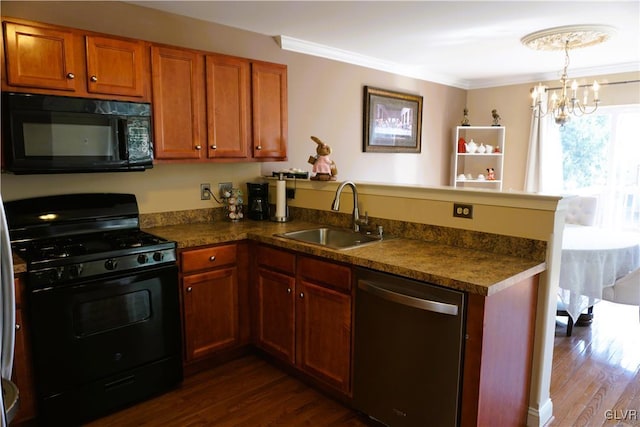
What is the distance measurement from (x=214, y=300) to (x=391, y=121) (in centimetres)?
288

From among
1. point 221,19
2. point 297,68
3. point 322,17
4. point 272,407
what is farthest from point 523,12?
point 272,407

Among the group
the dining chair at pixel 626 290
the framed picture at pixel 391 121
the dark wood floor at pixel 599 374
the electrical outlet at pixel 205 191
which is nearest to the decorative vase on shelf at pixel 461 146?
the framed picture at pixel 391 121

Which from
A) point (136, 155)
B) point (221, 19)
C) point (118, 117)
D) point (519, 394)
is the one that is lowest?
point (519, 394)

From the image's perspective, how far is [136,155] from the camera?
249 cm

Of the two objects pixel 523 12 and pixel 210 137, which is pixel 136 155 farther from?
pixel 523 12

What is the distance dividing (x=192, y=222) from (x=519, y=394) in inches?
91.8

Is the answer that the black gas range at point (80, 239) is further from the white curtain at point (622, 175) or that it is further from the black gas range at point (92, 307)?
the white curtain at point (622, 175)

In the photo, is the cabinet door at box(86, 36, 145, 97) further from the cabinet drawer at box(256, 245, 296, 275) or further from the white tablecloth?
the white tablecloth

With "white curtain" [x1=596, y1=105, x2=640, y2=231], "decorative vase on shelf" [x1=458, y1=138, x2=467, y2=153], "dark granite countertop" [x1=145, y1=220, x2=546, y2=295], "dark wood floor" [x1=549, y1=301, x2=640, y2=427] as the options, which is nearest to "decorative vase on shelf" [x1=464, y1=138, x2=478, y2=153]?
"decorative vase on shelf" [x1=458, y1=138, x2=467, y2=153]

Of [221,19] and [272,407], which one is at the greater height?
[221,19]

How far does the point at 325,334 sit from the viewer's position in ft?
7.91

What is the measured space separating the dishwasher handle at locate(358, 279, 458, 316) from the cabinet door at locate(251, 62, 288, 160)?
1.40m

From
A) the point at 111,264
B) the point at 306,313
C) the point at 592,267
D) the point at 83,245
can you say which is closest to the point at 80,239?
the point at 83,245

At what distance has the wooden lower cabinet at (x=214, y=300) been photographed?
2611mm
